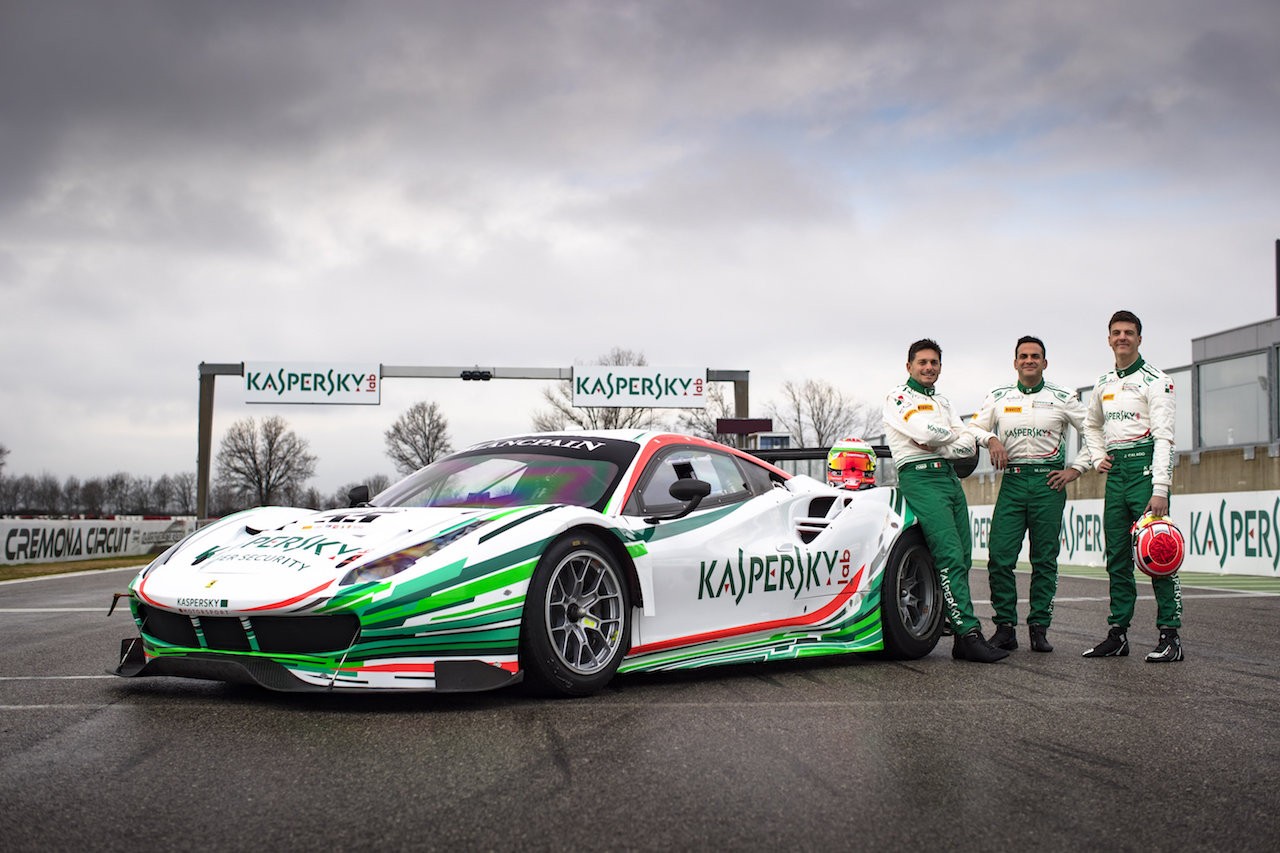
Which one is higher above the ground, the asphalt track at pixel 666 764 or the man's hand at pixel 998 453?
the man's hand at pixel 998 453

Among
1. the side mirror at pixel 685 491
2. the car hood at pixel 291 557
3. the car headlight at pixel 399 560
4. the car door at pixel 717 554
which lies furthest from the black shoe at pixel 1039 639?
the car headlight at pixel 399 560

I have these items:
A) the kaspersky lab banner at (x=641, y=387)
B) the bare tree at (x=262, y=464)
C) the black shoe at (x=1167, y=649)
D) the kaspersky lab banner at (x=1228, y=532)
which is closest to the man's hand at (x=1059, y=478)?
the black shoe at (x=1167, y=649)

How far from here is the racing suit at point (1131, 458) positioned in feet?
22.9

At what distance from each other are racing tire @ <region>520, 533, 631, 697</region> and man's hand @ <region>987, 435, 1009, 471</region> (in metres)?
2.85

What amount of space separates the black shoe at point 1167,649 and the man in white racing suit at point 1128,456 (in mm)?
18

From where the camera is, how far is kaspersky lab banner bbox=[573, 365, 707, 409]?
31.5 metres

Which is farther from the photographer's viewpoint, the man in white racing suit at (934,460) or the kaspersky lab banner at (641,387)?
the kaspersky lab banner at (641,387)

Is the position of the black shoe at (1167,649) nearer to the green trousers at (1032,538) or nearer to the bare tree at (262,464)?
the green trousers at (1032,538)

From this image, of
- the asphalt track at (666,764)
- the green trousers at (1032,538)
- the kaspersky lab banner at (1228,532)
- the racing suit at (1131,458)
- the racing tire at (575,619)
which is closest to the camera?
the asphalt track at (666,764)

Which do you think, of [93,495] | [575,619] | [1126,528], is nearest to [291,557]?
[575,619]

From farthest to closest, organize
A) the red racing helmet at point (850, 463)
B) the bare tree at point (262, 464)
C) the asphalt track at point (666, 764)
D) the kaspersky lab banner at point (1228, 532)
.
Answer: the bare tree at point (262, 464), the kaspersky lab banner at point (1228, 532), the red racing helmet at point (850, 463), the asphalt track at point (666, 764)

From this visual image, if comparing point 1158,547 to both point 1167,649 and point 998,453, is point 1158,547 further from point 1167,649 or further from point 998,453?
point 998,453

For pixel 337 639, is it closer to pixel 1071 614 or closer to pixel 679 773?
pixel 679 773

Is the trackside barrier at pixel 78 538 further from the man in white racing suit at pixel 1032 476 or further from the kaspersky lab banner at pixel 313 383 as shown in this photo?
the man in white racing suit at pixel 1032 476
